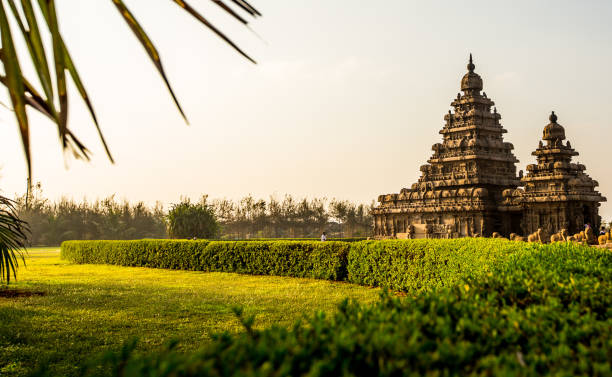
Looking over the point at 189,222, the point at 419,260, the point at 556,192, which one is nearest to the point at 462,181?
the point at 556,192

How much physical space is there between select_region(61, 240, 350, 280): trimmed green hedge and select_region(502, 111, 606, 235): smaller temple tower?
22.8m

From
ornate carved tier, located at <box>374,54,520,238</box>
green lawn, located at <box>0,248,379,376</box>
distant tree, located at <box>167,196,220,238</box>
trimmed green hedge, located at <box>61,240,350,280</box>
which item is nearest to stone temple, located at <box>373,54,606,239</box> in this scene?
ornate carved tier, located at <box>374,54,520,238</box>

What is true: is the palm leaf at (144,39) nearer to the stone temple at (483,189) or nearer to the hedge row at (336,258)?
the hedge row at (336,258)

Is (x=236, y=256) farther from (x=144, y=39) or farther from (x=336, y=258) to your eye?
(x=144, y=39)

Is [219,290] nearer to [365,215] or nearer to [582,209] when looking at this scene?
[582,209]

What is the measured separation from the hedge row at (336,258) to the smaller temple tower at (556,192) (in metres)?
22.8

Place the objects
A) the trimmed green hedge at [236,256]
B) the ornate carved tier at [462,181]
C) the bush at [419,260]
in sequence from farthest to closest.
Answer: the ornate carved tier at [462,181], the trimmed green hedge at [236,256], the bush at [419,260]

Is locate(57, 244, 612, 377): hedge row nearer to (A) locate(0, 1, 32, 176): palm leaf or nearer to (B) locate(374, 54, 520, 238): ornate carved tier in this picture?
(A) locate(0, 1, 32, 176): palm leaf

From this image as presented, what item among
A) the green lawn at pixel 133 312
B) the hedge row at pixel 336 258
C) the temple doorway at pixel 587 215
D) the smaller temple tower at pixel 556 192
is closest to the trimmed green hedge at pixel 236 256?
the hedge row at pixel 336 258

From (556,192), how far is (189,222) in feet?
92.5

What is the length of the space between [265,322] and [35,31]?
25.3ft

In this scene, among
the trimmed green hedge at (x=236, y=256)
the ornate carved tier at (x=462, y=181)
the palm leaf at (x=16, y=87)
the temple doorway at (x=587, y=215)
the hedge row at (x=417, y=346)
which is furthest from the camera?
the ornate carved tier at (x=462, y=181)

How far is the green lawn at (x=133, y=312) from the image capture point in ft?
24.3

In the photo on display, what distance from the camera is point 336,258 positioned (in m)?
17.0
